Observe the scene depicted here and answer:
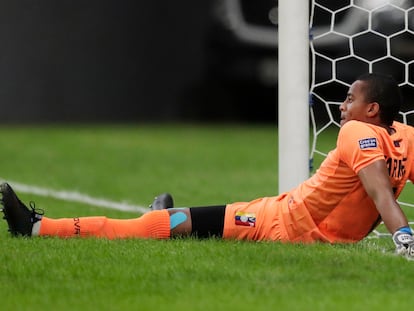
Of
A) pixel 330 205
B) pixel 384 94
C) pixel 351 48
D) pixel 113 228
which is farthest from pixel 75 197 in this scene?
pixel 384 94

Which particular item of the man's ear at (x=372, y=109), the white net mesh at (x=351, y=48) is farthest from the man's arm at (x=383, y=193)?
the white net mesh at (x=351, y=48)

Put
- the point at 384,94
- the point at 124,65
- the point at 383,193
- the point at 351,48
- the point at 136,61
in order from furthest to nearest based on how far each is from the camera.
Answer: the point at 136,61
the point at 124,65
the point at 351,48
the point at 384,94
the point at 383,193

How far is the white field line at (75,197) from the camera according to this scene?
24.6 feet

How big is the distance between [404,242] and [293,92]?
1531 millimetres

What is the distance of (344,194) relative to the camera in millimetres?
5371

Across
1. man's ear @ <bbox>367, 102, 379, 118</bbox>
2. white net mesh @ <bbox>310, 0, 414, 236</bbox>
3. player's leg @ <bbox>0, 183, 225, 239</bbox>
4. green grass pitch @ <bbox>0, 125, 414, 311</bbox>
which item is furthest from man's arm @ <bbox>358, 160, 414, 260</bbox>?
white net mesh @ <bbox>310, 0, 414, 236</bbox>

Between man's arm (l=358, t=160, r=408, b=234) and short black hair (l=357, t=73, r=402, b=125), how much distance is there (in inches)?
12.6

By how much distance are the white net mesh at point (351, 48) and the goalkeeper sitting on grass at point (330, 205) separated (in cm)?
110

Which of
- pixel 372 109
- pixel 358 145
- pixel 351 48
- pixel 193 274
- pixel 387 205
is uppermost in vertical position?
pixel 351 48

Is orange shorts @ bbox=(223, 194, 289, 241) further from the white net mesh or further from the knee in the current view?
the white net mesh

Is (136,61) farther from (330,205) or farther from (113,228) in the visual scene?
(330,205)

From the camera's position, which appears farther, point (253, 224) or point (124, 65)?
point (124, 65)

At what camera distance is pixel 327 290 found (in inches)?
169

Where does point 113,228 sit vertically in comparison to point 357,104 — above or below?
below
